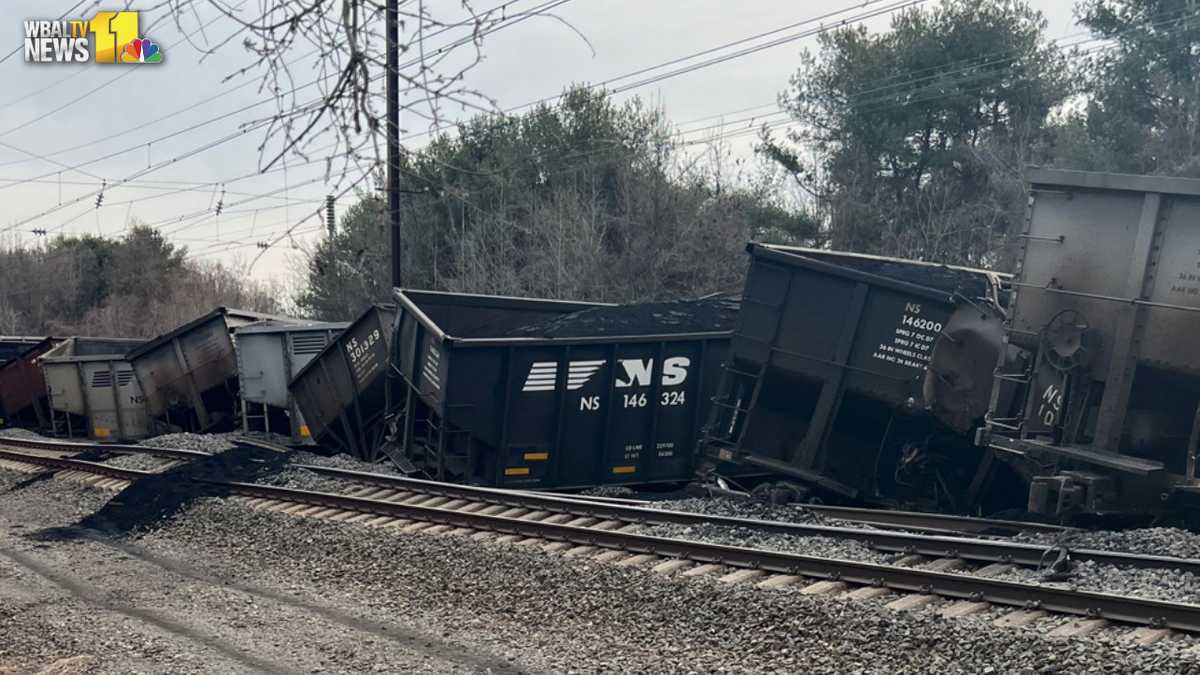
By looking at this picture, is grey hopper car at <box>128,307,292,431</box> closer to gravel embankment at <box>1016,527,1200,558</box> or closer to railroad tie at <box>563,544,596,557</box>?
railroad tie at <box>563,544,596,557</box>

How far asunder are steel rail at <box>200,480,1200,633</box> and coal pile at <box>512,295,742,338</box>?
11.6 feet

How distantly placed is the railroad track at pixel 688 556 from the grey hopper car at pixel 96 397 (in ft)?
35.3

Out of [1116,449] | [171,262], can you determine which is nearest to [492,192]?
[1116,449]

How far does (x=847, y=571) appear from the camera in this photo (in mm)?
8273

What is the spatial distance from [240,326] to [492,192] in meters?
17.0

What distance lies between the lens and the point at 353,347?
17.4 m

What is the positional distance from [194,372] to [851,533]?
58.0 ft

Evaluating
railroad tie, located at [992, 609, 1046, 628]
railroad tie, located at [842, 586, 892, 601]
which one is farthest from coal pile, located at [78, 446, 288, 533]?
railroad tie, located at [992, 609, 1046, 628]

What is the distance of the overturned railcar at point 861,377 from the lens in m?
11.4

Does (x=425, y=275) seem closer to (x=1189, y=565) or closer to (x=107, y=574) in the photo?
(x=107, y=574)

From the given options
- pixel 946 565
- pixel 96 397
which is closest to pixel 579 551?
pixel 946 565

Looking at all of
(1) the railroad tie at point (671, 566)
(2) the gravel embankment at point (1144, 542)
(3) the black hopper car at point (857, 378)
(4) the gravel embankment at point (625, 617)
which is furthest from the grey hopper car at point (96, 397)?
(2) the gravel embankment at point (1144, 542)

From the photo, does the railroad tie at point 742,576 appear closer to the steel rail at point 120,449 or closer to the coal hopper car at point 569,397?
the coal hopper car at point 569,397

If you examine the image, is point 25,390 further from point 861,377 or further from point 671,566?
point 671,566
